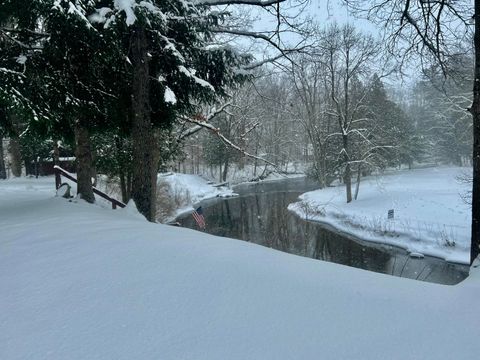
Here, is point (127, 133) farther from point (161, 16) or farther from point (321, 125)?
point (321, 125)

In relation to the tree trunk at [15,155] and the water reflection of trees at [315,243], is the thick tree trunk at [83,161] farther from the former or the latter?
the tree trunk at [15,155]

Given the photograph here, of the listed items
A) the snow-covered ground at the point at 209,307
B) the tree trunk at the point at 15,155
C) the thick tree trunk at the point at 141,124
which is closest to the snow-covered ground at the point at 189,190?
the tree trunk at the point at 15,155

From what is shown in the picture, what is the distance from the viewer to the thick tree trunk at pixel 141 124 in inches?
268

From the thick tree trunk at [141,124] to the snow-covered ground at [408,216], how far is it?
1160cm

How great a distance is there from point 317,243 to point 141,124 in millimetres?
11272

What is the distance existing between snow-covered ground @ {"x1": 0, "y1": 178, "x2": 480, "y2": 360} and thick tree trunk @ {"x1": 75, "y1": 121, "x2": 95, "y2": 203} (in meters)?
4.82

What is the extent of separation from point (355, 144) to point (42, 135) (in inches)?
929

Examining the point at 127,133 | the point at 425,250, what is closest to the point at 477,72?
the point at 127,133

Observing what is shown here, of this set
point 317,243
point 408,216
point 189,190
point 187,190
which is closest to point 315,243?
point 317,243

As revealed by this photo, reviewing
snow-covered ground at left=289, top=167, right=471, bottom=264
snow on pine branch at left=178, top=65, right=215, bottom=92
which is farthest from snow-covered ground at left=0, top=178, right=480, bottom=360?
snow-covered ground at left=289, top=167, right=471, bottom=264

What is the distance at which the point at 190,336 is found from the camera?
6.50 ft

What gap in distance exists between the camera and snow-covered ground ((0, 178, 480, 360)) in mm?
1924

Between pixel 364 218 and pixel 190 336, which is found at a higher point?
pixel 190 336

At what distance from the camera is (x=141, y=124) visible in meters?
6.86
